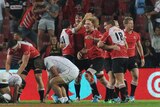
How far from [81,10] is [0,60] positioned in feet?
10.3

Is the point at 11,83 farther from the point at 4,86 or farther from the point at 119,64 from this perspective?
the point at 119,64

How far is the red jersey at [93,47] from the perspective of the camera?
1758 cm

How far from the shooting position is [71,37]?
18.1 meters

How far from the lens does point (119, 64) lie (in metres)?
16.7

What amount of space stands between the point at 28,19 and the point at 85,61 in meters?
3.86

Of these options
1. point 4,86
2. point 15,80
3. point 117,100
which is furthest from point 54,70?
point 117,100

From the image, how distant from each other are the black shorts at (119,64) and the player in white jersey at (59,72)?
3.36ft

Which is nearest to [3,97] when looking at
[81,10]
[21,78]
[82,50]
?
[21,78]

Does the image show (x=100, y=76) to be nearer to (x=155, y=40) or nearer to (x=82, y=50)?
(x=82, y=50)

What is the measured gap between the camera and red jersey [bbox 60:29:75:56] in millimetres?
17938

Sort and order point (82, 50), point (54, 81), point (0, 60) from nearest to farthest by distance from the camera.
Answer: point (54, 81), point (82, 50), point (0, 60)

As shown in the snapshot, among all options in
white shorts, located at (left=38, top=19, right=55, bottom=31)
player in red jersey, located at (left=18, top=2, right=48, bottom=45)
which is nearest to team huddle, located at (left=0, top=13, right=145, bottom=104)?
white shorts, located at (left=38, top=19, right=55, bottom=31)

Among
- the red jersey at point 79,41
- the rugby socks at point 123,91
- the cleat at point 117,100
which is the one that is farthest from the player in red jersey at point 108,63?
the red jersey at point 79,41

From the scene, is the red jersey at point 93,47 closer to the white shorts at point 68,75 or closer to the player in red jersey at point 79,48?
the player in red jersey at point 79,48
